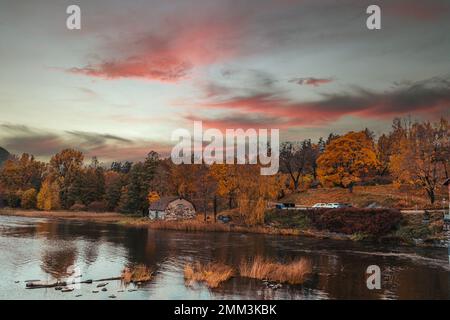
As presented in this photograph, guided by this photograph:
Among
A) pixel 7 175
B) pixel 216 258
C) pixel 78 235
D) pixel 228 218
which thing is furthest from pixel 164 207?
pixel 7 175

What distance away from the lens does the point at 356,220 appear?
198 feet

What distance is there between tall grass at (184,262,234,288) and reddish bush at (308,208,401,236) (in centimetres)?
3012

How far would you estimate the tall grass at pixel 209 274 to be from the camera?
29.2 m

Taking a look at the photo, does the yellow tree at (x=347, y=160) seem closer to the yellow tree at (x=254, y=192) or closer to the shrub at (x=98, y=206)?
the yellow tree at (x=254, y=192)

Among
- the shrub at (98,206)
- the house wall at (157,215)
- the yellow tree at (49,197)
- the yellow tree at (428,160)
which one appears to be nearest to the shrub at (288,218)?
the yellow tree at (428,160)

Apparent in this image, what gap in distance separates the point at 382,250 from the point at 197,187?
4292 cm

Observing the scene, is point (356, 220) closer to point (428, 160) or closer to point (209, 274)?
point (428, 160)

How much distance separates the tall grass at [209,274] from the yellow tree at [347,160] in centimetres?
4920

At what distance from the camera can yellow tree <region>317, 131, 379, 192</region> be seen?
77.6 metres

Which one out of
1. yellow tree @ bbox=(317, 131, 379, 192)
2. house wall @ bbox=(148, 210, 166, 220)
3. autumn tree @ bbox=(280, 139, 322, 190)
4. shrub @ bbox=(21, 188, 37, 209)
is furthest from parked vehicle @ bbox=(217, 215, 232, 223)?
shrub @ bbox=(21, 188, 37, 209)

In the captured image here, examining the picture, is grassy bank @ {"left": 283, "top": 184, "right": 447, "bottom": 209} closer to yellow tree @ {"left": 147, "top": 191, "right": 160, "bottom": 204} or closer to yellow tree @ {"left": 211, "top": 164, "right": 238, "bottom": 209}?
yellow tree @ {"left": 211, "top": 164, "right": 238, "bottom": 209}

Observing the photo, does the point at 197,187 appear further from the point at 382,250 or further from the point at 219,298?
the point at 219,298

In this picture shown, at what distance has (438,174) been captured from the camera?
6419 centimetres
